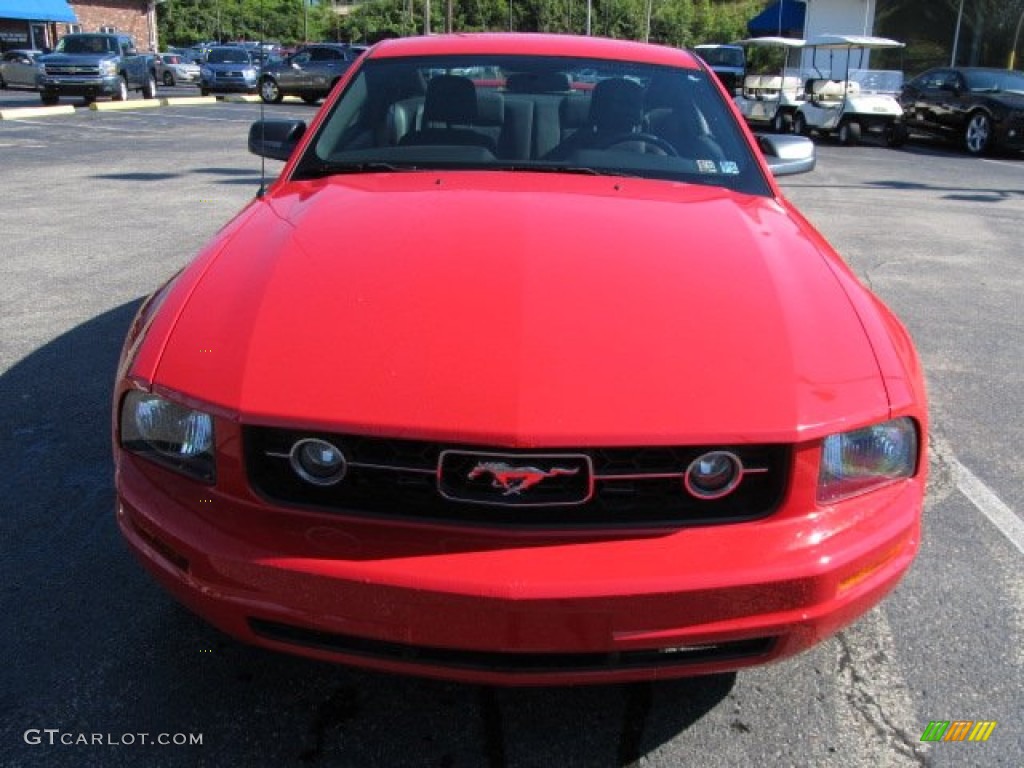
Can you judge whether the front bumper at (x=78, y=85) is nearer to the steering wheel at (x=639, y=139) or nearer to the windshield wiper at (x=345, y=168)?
the windshield wiper at (x=345, y=168)

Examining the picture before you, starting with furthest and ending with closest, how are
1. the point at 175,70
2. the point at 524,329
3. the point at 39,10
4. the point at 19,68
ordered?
the point at 39,10
the point at 175,70
the point at 19,68
the point at 524,329

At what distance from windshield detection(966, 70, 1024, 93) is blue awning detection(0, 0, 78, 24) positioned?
3810cm

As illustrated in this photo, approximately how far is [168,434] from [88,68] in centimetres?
2579

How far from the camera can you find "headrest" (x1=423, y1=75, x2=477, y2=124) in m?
3.62

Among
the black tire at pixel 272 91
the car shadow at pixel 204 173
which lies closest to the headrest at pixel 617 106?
the car shadow at pixel 204 173

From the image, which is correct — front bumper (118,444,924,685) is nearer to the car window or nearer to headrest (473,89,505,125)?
headrest (473,89,505,125)

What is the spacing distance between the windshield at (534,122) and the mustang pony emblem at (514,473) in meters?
1.61

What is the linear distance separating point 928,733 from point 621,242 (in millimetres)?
1442

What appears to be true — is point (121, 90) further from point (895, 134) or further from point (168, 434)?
point (168, 434)

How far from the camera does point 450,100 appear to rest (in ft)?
12.0

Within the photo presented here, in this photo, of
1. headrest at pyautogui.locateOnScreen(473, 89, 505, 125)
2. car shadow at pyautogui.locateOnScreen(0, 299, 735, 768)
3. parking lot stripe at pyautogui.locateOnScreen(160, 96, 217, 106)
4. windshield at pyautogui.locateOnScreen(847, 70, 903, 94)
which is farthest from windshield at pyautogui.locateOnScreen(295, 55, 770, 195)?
parking lot stripe at pyautogui.locateOnScreen(160, 96, 217, 106)

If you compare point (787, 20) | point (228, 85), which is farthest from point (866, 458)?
point (787, 20)

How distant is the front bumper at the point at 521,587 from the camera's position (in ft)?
6.06

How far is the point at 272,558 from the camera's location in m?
1.93
